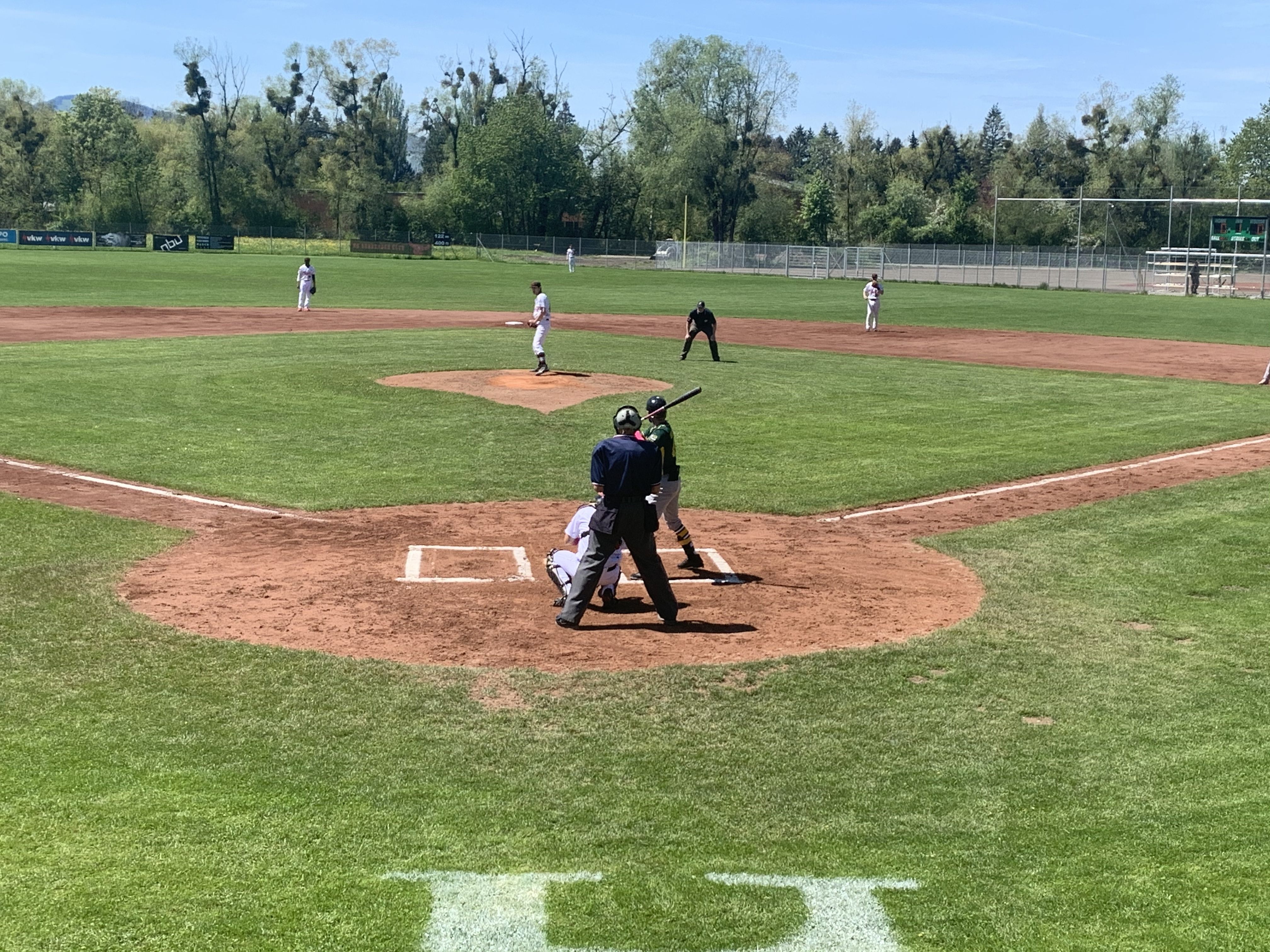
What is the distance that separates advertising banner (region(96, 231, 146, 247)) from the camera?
96062 millimetres

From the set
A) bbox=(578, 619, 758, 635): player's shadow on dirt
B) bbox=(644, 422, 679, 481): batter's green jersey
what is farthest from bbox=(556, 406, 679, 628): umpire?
bbox=(644, 422, 679, 481): batter's green jersey

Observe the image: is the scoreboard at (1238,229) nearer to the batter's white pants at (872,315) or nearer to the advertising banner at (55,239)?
the batter's white pants at (872,315)

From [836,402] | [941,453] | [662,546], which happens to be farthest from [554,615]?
[836,402]

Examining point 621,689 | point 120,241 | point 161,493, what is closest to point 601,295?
point 161,493

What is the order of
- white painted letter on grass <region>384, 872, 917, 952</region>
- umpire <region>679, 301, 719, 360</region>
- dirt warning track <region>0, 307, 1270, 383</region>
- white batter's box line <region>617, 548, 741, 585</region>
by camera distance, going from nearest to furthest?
white painted letter on grass <region>384, 872, 917, 952</region> < white batter's box line <region>617, 548, 741, 585</region> < umpire <region>679, 301, 719, 360</region> < dirt warning track <region>0, 307, 1270, 383</region>

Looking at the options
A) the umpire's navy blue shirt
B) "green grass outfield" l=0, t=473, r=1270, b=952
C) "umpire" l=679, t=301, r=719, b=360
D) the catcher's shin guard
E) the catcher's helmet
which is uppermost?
"umpire" l=679, t=301, r=719, b=360

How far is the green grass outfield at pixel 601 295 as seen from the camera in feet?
156

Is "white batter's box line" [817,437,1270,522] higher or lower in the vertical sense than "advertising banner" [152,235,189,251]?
lower

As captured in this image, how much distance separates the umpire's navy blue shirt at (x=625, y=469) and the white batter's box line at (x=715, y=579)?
1386 millimetres

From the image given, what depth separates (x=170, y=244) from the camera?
9562 cm

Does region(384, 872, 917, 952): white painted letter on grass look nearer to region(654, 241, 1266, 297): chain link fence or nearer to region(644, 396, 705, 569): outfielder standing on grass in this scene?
region(644, 396, 705, 569): outfielder standing on grass

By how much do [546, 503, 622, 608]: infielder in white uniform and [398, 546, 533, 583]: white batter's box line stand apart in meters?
0.63

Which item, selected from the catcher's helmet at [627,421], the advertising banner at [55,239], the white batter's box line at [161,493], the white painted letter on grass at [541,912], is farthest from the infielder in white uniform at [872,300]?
the advertising banner at [55,239]

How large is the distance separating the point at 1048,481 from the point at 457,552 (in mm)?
9126
